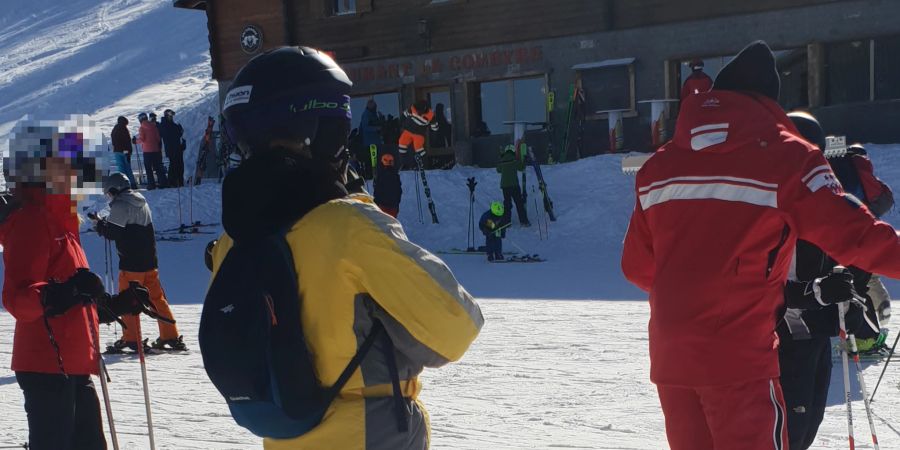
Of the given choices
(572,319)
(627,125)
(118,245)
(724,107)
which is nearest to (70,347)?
(724,107)

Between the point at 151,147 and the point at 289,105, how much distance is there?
2246 centimetres

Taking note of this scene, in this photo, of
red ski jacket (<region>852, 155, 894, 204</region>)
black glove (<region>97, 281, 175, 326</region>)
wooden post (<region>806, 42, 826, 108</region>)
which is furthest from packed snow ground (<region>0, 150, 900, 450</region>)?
wooden post (<region>806, 42, 826, 108</region>)

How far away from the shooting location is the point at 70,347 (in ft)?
12.2

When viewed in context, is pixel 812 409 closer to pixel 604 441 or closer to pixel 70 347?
pixel 604 441

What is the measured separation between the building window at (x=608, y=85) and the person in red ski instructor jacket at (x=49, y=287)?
17.9 meters

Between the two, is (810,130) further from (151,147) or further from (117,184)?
(151,147)

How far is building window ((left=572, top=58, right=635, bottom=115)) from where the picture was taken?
68.2 ft

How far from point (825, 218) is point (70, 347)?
2.55 m

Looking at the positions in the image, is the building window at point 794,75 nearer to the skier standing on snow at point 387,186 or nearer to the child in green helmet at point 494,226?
the child in green helmet at point 494,226

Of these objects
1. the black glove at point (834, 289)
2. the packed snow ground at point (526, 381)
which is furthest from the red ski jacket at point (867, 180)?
the black glove at point (834, 289)

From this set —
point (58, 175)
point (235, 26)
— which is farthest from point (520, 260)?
point (235, 26)

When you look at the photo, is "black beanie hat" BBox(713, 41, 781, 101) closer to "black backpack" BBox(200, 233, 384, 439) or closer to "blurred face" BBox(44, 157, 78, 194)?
"black backpack" BBox(200, 233, 384, 439)

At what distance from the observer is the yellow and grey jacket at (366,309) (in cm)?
205

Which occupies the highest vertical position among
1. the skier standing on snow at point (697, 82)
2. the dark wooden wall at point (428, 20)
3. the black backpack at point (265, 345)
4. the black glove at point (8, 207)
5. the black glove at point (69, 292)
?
the dark wooden wall at point (428, 20)
